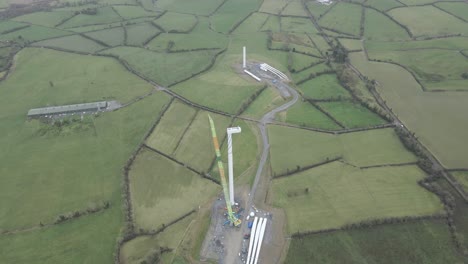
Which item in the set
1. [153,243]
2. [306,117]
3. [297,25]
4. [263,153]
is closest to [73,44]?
[297,25]

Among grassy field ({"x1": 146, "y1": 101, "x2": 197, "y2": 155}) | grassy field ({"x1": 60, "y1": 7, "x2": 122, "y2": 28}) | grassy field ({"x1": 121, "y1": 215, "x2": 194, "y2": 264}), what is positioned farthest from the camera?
grassy field ({"x1": 60, "y1": 7, "x2": 122, "y2": 28})

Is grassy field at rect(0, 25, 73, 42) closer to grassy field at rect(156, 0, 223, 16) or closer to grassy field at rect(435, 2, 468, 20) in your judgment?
grassy field at rect(156, 0, 223, 16)

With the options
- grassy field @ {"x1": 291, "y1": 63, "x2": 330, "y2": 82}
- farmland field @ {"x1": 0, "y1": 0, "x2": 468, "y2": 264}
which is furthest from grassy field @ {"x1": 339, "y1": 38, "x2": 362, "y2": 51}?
grassy field @ {"x1": 291, "y1": 63, "x2": 330, "y2": 82}

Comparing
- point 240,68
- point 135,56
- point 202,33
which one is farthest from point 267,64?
point 135,56

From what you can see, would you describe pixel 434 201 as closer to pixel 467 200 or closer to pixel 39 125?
pixel 467 200

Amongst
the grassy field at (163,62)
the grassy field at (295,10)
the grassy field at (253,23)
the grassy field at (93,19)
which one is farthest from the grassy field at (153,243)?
the grassy field at (295,10)

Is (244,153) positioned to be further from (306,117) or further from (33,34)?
(33,34)

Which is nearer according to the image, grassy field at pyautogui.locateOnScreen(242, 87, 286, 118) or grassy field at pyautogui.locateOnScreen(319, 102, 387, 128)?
grassy field at pyautogui.locateOnScreen(319, 102, 387, 128)
